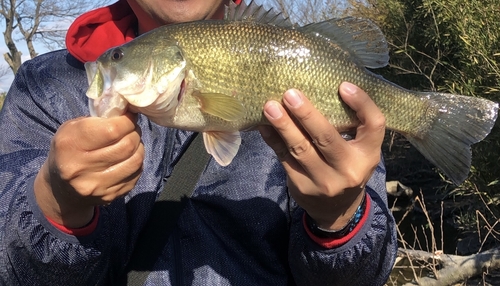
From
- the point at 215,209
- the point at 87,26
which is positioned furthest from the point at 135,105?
the point at 87,26

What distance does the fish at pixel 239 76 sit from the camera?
1.70 m

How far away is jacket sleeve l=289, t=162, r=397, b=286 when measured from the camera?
6.50 ft

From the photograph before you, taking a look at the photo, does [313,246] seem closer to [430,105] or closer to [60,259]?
[430,105]

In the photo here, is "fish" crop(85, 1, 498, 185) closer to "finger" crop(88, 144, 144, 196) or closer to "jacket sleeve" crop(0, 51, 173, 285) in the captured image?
"finger" crop(88, 144, 144, 196)

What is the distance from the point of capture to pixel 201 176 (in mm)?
2141

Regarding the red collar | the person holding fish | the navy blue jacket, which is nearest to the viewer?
the person holding fish

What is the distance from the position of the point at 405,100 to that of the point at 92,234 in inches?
48.5

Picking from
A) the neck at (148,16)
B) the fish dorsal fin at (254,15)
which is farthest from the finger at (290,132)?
the neck at (148,16)

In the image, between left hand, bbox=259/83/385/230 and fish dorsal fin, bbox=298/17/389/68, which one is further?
fish dorsal fin, bbox=298/17/389/68

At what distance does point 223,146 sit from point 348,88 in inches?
18.7

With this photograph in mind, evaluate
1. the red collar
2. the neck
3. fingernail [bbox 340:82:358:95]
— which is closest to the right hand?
fingernail [bbox 340:82:358:95]

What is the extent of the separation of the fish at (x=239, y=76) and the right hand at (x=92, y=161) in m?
0.08

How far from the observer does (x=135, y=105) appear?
5.34 feet

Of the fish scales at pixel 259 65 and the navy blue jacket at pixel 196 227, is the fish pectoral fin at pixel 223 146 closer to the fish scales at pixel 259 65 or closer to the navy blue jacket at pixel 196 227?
the fish scales at pixel 259 65
